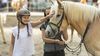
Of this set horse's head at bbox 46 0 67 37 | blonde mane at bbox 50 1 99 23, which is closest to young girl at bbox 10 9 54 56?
horse's head at bbox 46 0 67 37

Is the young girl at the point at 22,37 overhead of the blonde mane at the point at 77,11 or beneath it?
beneath

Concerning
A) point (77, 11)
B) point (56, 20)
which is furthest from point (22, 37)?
point (77, 11)

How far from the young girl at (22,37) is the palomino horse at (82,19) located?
14.3 inches

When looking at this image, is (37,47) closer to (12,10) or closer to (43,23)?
(43,23)

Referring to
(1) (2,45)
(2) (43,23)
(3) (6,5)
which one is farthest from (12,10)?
(2) (43,23)

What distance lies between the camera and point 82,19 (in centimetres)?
452

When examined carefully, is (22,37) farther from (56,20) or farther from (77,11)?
(77,11)

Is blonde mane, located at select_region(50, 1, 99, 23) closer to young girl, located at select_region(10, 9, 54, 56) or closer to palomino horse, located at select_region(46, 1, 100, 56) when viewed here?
palomino horse, located at select_region(46, 1, 100, 56)

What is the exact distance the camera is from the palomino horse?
4.46 m

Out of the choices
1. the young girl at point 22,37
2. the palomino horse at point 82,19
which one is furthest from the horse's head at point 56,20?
the young girl at point 22,37

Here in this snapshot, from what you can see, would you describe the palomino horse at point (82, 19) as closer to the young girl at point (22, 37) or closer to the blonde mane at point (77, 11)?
the blonde mane at point (77, 11)

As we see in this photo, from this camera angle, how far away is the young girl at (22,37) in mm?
4250

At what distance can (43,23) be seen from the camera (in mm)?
4891

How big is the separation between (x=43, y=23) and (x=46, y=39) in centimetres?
30
